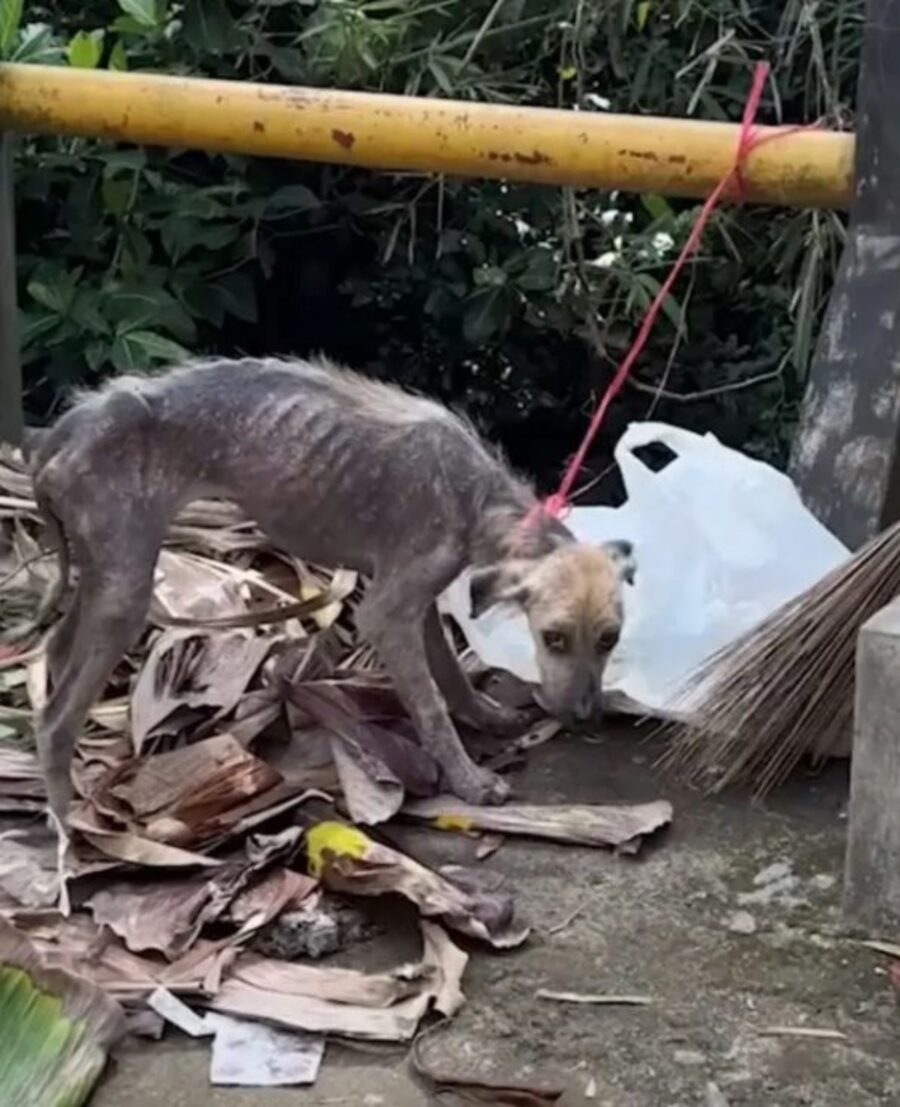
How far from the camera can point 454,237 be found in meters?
5.88

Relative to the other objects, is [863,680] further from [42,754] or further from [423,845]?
[42,754]

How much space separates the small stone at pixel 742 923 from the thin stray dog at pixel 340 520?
0.52 m

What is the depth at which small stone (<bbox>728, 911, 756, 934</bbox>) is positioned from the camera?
9.89ft

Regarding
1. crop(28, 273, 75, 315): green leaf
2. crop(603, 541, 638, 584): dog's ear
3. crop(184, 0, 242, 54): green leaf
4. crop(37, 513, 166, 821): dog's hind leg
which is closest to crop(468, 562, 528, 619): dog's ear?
crop(603, 541, 638, 584): dog's ear

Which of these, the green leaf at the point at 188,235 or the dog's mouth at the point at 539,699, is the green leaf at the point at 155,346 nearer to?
the green leaf at the point at 188,235

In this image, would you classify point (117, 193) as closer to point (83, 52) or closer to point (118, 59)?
point (118, 59)

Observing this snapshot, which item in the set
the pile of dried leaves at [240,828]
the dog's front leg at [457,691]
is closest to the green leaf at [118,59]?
the pile of dried leaves at [240,828]

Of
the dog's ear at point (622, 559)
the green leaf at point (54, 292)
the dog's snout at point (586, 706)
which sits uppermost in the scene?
the dog's ear at point (622, 559)

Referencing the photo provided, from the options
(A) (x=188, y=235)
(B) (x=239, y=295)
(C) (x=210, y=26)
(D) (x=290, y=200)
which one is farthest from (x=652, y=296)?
(C) (x=210, y=26)

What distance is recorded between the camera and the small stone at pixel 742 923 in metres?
3.01

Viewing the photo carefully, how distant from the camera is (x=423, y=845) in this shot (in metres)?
3.29

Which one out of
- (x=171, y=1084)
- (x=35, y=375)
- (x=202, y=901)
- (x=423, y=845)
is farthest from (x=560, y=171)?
(x=35, y=375)

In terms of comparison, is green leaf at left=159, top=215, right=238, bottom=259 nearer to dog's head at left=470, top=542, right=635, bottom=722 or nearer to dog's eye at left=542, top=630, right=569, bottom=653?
dog's head at left=470, top=542, right=635, bottom=722

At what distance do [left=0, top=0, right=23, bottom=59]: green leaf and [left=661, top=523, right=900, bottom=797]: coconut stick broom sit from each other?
2178 mm
